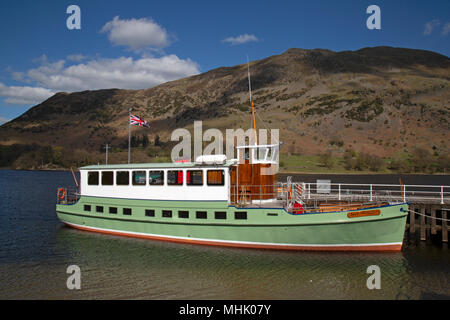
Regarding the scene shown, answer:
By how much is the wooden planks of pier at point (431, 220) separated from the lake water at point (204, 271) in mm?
893

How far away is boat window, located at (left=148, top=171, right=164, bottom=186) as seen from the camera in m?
18.0

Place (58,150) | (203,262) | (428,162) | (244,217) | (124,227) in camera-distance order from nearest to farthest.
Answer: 1. (203,262)
2. (244,217)
3. (124,227)
4. (428,162)
5. (58,150)

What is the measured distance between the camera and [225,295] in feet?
39.7

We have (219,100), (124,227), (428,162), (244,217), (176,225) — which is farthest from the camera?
(219,100)

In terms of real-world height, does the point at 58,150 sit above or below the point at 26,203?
above

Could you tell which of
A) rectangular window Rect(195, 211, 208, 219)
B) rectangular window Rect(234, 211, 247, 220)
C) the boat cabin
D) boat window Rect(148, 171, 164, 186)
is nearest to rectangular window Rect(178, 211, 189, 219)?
rectangular window Rect(195, 211, 208, 219)

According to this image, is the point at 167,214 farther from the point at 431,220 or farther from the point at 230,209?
the point at 431,220

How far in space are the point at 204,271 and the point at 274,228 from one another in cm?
419

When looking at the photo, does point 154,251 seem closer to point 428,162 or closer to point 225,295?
point 225,295

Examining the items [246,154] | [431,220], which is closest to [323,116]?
[431,220]

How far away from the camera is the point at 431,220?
18.9 meters

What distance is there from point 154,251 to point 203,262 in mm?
3182

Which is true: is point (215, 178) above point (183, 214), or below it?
above
